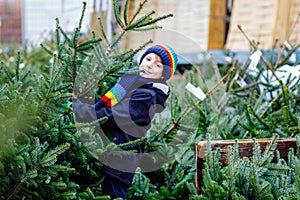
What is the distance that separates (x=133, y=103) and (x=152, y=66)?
0.78 ft

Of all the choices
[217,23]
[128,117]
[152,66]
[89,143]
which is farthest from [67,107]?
[217,23]

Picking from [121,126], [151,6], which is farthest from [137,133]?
[151,6]

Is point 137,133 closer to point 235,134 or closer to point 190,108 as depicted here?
point 190,108

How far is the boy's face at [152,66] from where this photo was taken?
243 cm

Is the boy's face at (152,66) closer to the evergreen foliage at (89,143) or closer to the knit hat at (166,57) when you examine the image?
the knit hat at (166,57)

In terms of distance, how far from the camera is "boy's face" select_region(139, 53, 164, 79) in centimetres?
243

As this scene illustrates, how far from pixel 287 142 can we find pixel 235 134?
0.78 m

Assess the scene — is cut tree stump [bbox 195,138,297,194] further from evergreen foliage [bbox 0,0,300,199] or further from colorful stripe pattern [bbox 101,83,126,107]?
colorful stripe pattern [bbox 101,83,126,107]

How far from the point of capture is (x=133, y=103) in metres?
2.41

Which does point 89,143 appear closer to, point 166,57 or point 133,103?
point 133,103

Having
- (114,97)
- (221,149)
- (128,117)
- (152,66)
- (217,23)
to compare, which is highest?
(217,23)

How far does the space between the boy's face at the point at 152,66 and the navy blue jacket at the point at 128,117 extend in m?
0.05

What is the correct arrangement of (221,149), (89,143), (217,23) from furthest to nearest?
1. (217,23)
2. (221,149)
3. (89,143)

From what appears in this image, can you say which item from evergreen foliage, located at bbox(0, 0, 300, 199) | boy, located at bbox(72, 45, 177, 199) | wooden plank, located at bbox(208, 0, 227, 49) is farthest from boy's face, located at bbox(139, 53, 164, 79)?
wooden plank, located at bbox(208, 0, 227, 49)
